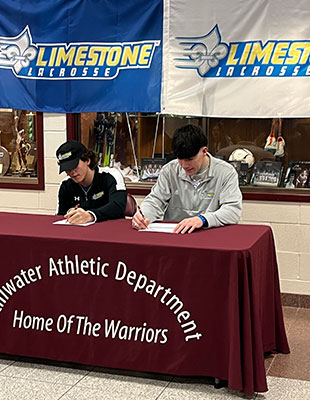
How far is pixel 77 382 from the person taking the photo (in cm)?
358

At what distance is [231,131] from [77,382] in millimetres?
2505

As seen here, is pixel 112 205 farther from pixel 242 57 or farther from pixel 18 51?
pixel 18 51

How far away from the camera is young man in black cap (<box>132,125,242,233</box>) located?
12.5 ft

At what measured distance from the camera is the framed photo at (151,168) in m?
5.55

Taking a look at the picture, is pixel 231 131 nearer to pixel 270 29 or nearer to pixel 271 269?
pixel 270 29

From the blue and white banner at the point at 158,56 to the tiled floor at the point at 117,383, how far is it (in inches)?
78.1

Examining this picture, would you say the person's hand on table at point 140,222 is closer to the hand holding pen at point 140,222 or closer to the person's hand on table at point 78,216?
the hand holding pen at point 140,222

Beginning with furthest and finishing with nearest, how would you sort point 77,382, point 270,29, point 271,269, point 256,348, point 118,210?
point 270,29 → point 118,210 → point 271,269 → point 77,382 → point 256,348

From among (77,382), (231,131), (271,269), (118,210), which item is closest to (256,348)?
(271,269)

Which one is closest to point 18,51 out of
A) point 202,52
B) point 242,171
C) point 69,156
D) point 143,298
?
point 202,52

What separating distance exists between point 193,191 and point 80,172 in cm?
68

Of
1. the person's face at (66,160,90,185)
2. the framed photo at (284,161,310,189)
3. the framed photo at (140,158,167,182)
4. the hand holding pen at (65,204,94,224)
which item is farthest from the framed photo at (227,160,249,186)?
the hand holding pen at (65,204,94,224)

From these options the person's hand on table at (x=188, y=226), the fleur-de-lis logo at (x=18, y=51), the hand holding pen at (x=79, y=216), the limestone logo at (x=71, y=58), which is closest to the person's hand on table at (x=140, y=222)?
the person's hand on table at (x=188, y=226)

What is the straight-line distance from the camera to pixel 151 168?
557cm
